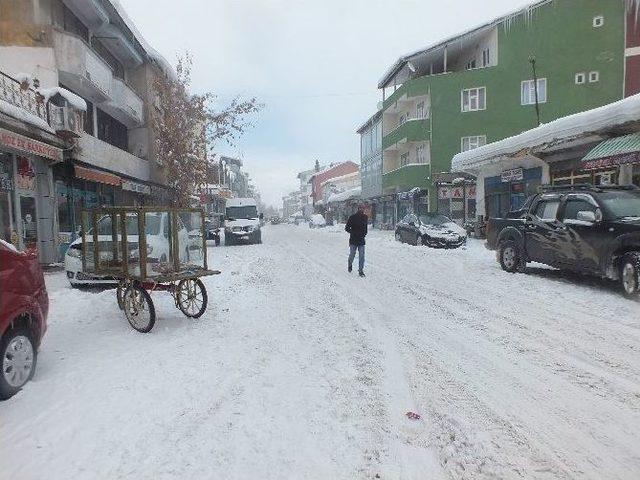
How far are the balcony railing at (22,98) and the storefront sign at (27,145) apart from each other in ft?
3.81

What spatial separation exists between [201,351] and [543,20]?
3292 centimetres

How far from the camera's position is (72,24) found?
16719 mm

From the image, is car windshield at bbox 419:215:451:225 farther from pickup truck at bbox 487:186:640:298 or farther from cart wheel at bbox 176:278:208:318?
cart wheel at bbox 176:278:208:318

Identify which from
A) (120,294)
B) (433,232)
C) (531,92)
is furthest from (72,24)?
(531,92)

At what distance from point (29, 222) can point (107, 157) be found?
568cm

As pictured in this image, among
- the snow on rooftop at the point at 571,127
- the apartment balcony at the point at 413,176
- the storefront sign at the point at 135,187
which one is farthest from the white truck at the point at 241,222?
the apartment balcony at the point at 413,176

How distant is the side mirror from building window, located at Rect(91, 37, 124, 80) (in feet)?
61.4

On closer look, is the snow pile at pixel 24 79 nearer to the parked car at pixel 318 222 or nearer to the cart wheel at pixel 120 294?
the cart wheel at pixel 120 294

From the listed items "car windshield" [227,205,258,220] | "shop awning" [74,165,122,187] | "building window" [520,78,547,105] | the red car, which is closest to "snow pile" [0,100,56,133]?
"shop awning" [74,165,122,187]

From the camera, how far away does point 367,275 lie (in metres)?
11.0

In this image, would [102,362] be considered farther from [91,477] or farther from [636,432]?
[636,432]

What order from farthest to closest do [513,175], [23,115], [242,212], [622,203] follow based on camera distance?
[242,212], [513,175], [23,115], [622,203]

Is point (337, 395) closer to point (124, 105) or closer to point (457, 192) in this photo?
point (124, 105)

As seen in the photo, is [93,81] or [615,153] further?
[93,81]
